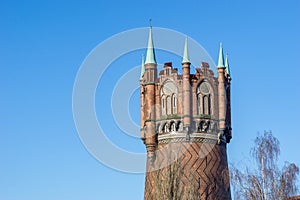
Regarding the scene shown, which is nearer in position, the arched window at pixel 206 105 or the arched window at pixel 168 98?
the arched window at pixel 168 98

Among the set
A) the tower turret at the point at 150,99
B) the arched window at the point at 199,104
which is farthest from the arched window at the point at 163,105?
the arched window at the point at 199,104

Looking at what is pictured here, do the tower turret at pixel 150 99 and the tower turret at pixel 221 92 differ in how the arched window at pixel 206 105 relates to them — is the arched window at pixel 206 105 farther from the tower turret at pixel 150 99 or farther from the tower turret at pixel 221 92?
the tower turret at pixel 150 99

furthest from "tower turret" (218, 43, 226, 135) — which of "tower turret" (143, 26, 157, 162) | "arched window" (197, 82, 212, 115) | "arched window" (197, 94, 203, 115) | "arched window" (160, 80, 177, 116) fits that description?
"tower turret" (143, 26, 157, 162)

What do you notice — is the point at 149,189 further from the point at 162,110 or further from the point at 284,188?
the point at 284,188

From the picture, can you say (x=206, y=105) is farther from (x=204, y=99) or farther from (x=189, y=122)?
(x=189, y=122)

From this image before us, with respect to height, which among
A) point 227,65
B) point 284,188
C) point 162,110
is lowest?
point 284,188

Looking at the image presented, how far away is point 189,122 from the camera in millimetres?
45312

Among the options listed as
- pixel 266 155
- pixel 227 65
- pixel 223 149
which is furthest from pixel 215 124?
pixel 266 155

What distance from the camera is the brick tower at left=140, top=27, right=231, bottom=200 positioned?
45188 millimetres

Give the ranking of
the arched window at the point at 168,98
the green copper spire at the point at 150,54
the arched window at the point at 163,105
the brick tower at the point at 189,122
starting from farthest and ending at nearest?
1. the green copper spire at the point at 150,54
2. the arched window at the point at 163,105
3. the arched window at the point at 168,98
4. the brick tower at the point at 189,122

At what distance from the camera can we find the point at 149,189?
4538 cm

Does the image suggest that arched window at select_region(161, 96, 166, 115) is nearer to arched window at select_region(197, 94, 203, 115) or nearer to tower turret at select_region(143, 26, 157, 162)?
tower turret at select_region(143, 26, 157, 162)

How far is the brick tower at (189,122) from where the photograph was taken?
45.2 metres

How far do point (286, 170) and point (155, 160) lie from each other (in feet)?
35.8
